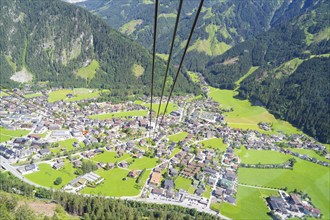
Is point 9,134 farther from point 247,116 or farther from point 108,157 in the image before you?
point 247,116

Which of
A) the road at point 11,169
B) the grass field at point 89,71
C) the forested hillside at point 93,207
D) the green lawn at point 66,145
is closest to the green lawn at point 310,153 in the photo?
the forested hillside at point 93,207

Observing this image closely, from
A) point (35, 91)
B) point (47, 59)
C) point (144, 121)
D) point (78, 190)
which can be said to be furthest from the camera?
point (47, 59)

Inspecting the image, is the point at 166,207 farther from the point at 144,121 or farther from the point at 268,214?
the point at 144,121

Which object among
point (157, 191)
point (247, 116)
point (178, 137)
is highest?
point (247, 116)

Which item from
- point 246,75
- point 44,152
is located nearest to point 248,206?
point 44,152

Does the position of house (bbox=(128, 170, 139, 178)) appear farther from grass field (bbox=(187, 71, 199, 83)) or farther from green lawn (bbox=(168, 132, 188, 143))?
grass field (bbox=(187, 71, 199, 83))

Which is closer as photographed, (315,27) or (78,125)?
(78,125)

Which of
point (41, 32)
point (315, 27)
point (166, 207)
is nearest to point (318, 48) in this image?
point (315, 27)
